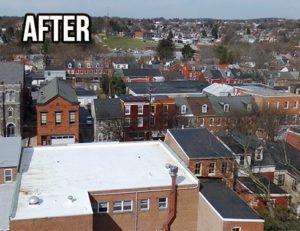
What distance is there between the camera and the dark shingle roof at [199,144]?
25695 mm

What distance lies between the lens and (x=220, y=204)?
868 inches

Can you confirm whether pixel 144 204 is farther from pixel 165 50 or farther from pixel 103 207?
pixel 165 50

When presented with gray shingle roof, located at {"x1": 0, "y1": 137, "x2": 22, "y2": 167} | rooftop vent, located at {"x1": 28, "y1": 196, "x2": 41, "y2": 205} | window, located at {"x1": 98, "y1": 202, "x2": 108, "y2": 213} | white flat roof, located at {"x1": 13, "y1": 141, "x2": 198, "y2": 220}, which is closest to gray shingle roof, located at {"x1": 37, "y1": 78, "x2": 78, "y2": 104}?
white flat roof, located at {"x1": 13, "y1": 141, "x2": 198, "y2": 220}

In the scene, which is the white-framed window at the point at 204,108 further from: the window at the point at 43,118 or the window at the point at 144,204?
the window at the point at 144,204

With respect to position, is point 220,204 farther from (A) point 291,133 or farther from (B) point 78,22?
(A) point 291,133

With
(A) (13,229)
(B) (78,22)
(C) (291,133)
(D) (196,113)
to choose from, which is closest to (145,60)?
(D) (196,113)

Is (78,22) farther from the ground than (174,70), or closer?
farther from the ground

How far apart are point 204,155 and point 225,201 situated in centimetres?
373

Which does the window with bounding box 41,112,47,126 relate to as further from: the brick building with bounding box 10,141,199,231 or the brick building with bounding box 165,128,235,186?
the brick building with bounding box 165,128,235,186

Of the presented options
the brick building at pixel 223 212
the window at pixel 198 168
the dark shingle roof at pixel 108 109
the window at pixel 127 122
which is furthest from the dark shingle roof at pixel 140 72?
the brick building at pixel 223 212

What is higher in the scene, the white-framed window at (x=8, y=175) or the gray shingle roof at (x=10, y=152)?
the gray shingle roof at (x=10, y=152)

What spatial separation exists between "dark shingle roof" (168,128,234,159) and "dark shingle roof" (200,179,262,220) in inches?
61.1

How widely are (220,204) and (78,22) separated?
38.9 ft

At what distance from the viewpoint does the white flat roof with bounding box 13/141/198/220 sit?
65.3 feet
